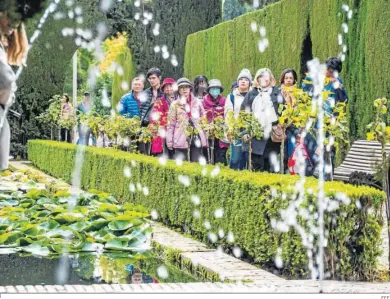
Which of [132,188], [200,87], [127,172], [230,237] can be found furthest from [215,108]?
[230,237]

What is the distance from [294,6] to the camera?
13805 millimetres

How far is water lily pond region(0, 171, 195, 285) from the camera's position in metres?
6.55

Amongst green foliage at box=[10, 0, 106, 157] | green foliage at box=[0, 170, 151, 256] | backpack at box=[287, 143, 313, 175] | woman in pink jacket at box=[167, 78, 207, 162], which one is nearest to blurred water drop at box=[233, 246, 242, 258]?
green foliage at box=[0, 170, 151, 256]

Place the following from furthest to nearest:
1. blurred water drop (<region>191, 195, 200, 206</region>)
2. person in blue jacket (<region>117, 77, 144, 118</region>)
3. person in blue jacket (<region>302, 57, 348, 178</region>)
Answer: person in blue jacket (<region>117, 77, 144, 118</region>)
person in blue jacket (<region>302, 57, 348, 178</region>)
blurred water drop (<region>191, 195, 200, 206</region>)

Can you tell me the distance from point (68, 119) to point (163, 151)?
672 centimetres

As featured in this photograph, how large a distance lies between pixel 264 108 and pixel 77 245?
2.87 m

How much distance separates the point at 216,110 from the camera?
11773 mm

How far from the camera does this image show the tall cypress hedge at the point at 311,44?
11359mm

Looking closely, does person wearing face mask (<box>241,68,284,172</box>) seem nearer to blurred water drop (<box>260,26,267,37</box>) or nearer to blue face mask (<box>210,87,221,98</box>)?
blue face mask (<box>210,87,221,98</box>)

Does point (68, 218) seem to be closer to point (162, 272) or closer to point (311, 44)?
point (162, 272)

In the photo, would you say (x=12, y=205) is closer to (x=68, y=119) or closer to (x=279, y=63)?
(x=279, y=63)

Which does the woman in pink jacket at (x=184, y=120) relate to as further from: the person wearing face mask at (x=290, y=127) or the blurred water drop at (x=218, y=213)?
the blurred water drop at (x=218, y=213)

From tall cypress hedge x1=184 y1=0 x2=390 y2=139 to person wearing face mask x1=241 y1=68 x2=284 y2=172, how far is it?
1.68 metres

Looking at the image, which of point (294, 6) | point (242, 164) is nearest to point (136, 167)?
point (242, 164)
